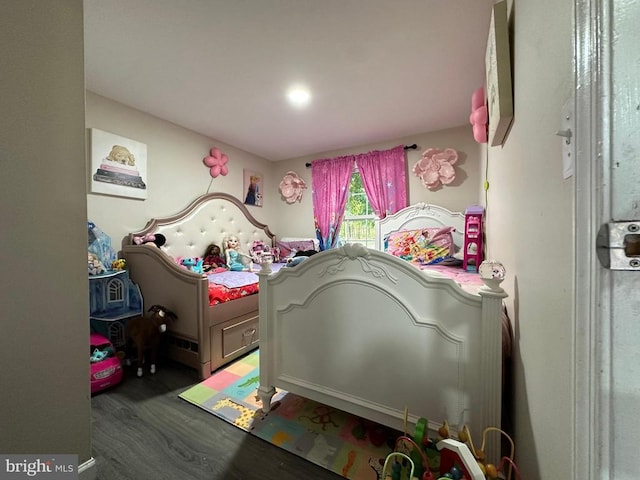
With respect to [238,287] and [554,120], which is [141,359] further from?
[554,120]

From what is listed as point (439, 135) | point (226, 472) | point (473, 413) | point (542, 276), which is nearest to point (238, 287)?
point (226, 472)

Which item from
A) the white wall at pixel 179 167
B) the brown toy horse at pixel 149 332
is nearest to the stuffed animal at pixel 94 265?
the white wall at pixel 179 167

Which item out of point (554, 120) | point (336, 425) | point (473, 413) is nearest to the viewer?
point (554, 120)

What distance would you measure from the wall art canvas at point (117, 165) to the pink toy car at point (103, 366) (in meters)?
1.23

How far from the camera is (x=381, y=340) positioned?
3.51 feet

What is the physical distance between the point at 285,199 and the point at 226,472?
3328 millimetres

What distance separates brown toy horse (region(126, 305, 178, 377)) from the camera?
5.74 ft

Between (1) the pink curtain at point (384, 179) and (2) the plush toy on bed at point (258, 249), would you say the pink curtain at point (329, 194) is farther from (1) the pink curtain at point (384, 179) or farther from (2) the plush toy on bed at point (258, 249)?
(2) the plush toy on bed at point (258, 249)

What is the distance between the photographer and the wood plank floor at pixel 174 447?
1.06m

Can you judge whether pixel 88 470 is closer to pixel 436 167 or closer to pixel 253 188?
pixel 253 188

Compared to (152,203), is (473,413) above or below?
below

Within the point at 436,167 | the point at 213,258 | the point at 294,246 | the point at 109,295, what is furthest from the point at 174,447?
the point at 436,167

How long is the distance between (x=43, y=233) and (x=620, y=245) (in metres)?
1.54

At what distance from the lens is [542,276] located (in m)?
0.59
